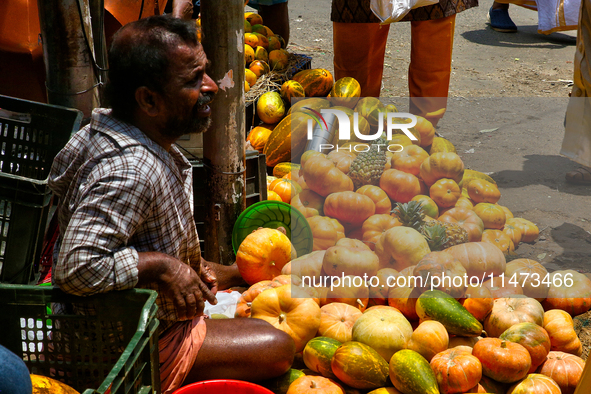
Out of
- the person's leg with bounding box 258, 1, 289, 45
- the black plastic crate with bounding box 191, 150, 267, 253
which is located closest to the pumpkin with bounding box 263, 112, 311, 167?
the black plastic crate with bounding box 191, 150, 267, 253

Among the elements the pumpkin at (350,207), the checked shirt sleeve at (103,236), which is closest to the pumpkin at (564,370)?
the pumpkin at (350,207)

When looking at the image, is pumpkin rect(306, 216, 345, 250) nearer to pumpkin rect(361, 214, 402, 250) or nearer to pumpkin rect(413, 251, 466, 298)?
pumpkin rect(361, 214, 402, 250)

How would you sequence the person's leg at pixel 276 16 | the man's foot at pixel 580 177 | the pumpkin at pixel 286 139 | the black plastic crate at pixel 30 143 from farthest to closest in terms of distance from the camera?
the person's leg at pixel 276 16 < the man's foot at pixel 580 177 < the pumpkin at pixel 286 139 < the black plastic crate at pixel 30 143

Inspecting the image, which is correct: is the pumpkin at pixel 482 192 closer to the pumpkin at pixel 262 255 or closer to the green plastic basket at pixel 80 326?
the pumpkin at pixel 262 255

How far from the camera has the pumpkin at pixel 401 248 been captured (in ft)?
8.99

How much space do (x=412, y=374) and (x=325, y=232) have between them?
1192 millimetres

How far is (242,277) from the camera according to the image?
3.00 meters

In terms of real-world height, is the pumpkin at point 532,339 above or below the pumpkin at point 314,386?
above

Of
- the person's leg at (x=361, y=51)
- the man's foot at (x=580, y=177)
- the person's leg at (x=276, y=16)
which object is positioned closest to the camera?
the man's foot at (x=580, y=177)

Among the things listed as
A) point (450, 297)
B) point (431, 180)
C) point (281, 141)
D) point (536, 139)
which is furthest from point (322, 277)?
point (536, 139)

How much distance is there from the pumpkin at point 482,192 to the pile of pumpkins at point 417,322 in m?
0.61

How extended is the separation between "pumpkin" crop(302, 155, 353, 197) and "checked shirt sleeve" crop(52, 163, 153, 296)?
5.31ft

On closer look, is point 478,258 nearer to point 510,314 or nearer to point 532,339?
point 510,314

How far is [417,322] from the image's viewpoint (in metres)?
2.63
